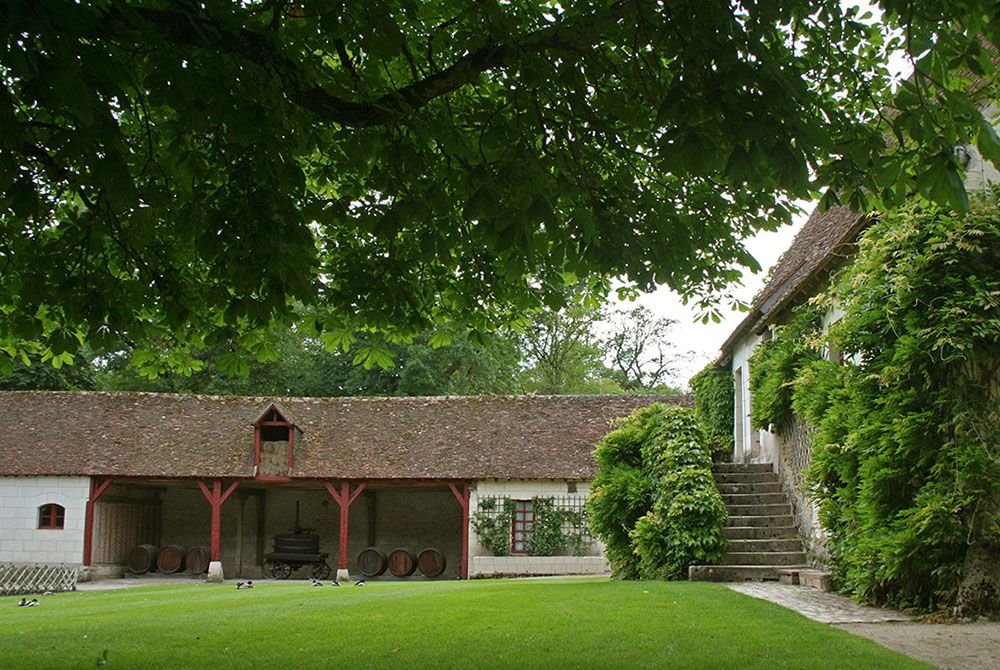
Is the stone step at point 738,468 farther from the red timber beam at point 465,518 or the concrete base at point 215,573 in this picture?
the concrete base at point 215,573

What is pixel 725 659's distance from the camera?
6.34m

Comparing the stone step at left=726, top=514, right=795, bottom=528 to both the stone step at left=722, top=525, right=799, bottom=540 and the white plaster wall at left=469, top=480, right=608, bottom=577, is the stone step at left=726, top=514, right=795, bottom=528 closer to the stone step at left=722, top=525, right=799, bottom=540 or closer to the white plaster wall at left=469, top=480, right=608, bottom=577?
the stone step at left=722, top=525, right=799, bottom=540

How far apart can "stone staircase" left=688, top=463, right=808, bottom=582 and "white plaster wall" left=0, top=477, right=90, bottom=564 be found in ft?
52.1

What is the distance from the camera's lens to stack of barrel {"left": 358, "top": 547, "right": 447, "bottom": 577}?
23.6 m

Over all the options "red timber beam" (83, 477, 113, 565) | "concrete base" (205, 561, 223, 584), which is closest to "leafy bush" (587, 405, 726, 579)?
"concrete base" (205, 561, 223, 584)

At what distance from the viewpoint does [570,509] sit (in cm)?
2230

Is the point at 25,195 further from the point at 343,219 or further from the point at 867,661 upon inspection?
the point at 867,661

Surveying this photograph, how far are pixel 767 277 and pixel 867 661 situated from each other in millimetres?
12685

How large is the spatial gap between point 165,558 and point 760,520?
16418 millimetres

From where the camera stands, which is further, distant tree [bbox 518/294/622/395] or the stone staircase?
distant tree [bbox 518/294/622/395]

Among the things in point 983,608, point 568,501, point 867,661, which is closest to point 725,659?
point 867,661

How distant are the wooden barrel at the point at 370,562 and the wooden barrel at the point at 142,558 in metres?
5.44

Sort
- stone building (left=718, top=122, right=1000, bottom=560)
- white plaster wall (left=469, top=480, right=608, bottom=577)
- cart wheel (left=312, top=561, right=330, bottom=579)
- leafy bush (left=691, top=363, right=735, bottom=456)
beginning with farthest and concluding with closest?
cart wheel (left=312, top=561, right=330, bottom=579), white plaster wall (left=469, top=480, right=608, bottom=577), leafy bush (left=691, top=363, right=735, bottom=456), stone building (left=718, top=122, right=1000, bottom=560)

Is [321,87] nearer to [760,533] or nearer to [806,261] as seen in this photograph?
[806,261]
